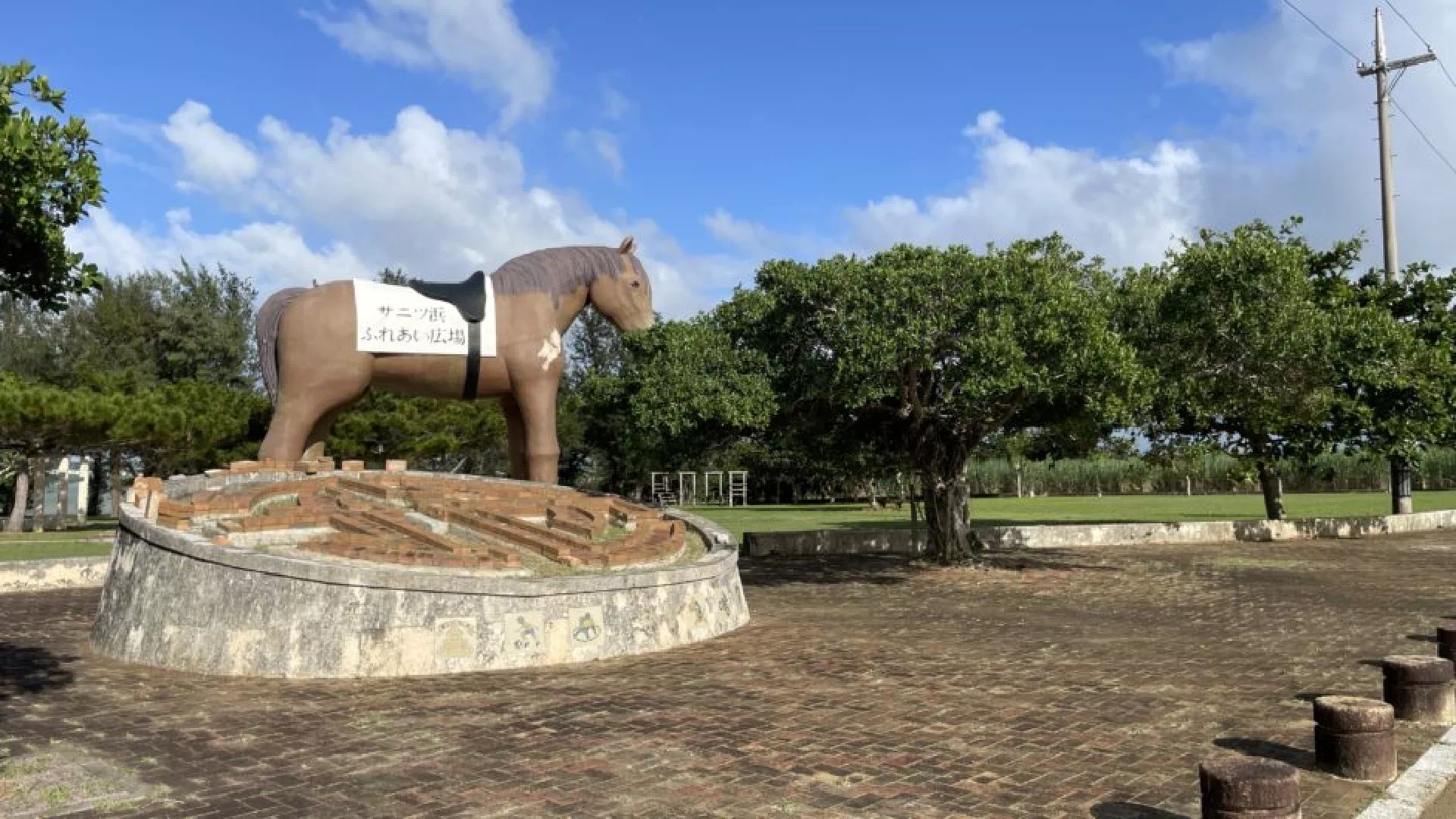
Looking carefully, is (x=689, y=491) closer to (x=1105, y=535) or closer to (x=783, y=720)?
(x=1105, y=535)

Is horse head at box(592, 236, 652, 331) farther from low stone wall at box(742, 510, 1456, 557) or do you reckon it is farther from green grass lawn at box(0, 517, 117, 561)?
green grass lawn at box(0, 517, 117, 561)

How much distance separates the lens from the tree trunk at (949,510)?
Answer: 17859 millimetres

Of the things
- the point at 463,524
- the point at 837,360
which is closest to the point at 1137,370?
the point at 837,360

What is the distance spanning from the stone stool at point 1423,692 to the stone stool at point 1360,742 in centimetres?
145

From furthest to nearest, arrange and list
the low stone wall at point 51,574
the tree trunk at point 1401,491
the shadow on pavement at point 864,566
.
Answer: the tree trunk at point 1401,491, the shadow on pavement at point 864,566, the low stone wall at point 51,574

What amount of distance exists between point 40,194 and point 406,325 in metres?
8.57

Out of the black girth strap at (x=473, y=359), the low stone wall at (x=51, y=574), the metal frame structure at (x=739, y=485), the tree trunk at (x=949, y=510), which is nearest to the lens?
the black girth strap at (x=473, y=359)

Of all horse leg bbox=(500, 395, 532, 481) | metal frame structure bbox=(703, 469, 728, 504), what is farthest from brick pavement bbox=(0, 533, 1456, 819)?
metal frame structure bbox=(703, 469, 728, 504)

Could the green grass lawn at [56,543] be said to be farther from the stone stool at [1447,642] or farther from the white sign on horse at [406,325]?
the stone stool at [1447,642]

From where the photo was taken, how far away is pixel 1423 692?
22.4ft

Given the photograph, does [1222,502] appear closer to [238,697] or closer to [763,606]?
[763,606]

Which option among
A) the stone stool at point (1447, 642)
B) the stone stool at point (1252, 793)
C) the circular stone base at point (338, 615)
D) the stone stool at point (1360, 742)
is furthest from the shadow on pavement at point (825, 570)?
the stone stool at point (1252, 793)

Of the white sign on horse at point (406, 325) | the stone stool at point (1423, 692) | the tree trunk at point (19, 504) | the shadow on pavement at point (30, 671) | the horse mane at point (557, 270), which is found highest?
the horse mane at point (557, 270)

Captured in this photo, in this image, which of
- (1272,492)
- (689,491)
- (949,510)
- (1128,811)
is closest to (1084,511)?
(1272,492)
